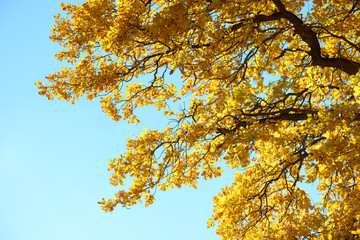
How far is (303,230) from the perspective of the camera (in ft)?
19.6

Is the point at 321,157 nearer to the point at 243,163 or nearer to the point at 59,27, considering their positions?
the point at 243,163

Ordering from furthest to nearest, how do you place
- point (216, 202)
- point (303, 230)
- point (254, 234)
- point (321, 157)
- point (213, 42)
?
point (216, 202)
point (254, 234)
point (303, 230)
point (213, 42)
point (321, 157)

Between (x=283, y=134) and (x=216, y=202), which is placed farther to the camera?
(x=216, y=202)

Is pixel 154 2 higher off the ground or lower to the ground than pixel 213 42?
higher

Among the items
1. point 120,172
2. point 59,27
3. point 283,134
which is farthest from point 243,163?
point 59,27

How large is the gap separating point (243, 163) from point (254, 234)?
159 centimetres

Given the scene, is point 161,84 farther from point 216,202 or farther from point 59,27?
point 216,202

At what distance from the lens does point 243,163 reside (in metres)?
6.07

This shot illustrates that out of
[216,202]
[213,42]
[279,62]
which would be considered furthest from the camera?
[279,62]

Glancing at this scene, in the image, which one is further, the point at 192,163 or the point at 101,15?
the point at 192,163

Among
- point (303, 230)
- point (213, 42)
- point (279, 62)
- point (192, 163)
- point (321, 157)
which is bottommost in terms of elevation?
point (303, 230)

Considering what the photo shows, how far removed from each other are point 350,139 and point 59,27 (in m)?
5.41

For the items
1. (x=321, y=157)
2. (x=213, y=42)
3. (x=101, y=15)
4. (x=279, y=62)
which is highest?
(x=279, y=62)

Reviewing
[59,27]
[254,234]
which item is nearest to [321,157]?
[254,234]
